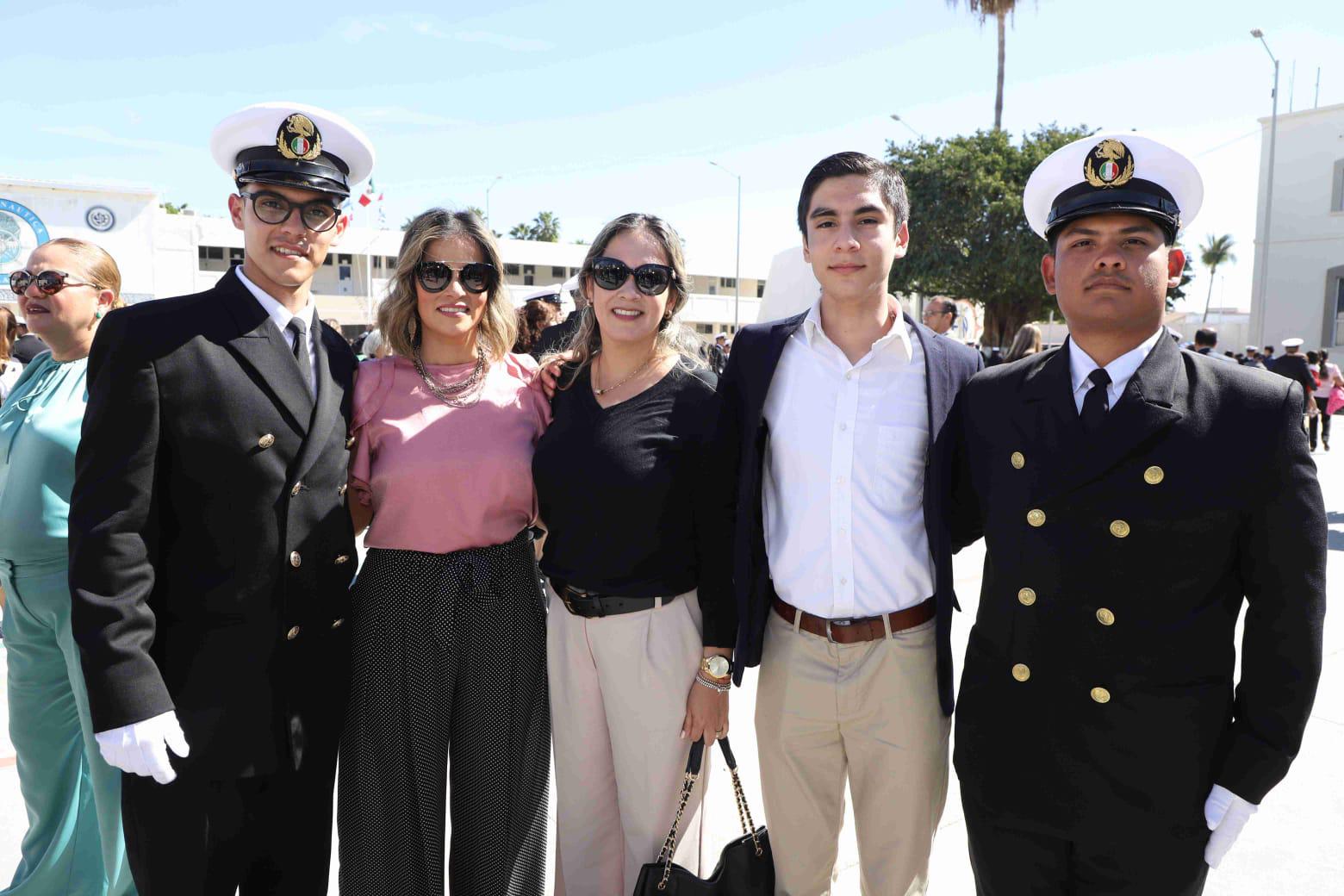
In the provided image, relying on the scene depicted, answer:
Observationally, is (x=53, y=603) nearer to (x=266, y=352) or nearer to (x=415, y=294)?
(x=266, y=352)

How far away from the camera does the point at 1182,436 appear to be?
1.95 metres

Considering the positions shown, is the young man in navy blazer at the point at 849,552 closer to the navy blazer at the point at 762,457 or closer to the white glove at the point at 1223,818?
the navy blazer at the point at 762,457

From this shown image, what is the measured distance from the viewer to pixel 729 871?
252cm

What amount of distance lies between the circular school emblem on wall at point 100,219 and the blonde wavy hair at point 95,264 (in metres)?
27.2

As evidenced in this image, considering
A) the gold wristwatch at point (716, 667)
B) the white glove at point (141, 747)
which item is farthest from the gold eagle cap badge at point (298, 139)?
the gold wristwatch at point (716, 667)

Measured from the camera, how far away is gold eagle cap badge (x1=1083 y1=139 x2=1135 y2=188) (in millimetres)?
2109

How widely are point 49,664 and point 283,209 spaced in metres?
1.67

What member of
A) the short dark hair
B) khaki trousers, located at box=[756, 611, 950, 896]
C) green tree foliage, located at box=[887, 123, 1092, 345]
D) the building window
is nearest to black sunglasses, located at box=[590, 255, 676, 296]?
the short dark hair

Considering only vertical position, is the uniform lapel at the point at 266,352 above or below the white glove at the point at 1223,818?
above

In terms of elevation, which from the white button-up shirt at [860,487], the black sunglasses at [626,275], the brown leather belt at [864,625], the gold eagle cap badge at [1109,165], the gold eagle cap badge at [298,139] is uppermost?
the gold eagle cap badge at [298,139]

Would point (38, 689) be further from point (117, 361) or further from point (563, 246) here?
point (563, 246)

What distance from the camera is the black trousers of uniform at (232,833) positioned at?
2180mm

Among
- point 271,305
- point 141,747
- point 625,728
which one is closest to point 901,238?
point 625,728

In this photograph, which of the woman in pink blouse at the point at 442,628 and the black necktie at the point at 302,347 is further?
A: the woman in pink blouse at the point at 442,628
